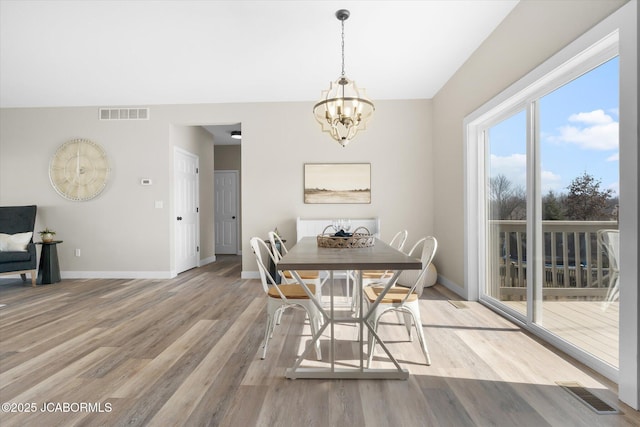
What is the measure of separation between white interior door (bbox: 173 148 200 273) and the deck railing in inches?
186

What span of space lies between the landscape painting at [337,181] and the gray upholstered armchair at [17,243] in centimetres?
402

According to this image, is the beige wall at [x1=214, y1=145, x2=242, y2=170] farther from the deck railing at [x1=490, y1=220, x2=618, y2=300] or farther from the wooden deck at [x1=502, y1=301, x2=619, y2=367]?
the wooden deck at [x1=502, y1=301, x2=619, y2=367]

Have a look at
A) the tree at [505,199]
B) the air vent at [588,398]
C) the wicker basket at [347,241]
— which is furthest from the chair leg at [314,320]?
the tree at [505,199]

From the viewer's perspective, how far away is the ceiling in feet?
9.05

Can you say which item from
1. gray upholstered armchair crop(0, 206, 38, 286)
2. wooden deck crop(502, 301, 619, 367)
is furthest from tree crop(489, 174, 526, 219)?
gray upholstered armchair crop(0, 206, 38, 286)

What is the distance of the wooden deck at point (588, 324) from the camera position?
1983 millimetres

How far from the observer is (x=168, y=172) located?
509 centimetres

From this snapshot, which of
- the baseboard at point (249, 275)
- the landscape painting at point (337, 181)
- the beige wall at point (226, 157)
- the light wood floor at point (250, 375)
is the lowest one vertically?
the light wood floor at point (250, 375)

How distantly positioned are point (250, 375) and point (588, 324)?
7.43 feet

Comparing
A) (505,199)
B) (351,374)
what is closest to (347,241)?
(351,374)

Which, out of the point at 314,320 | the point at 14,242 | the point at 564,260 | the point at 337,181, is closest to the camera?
the point at 314,320

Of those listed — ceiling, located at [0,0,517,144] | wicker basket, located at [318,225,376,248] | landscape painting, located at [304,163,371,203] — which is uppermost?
ceiling, located at [0,0,517,144]

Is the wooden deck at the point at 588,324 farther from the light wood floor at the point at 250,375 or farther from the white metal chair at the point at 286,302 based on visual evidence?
the white metal chair at the point at 286,302

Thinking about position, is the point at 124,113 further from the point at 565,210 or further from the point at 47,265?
the point at 565,210
